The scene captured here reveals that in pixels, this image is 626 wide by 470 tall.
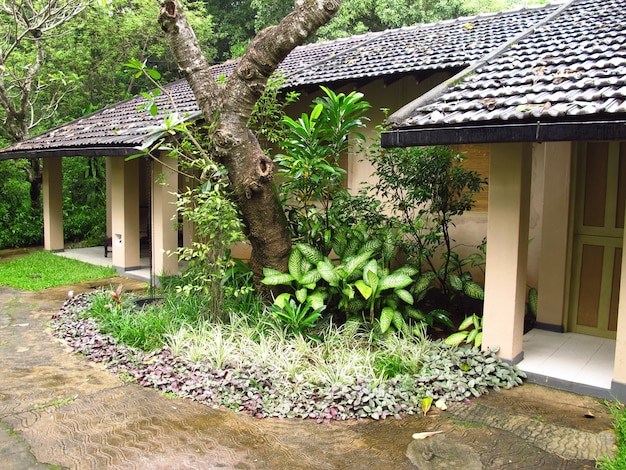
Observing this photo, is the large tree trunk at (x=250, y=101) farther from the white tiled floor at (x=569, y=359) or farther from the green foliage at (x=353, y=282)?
the white tiled floor at (x=569, y=359)

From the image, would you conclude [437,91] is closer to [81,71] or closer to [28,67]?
[28,67]

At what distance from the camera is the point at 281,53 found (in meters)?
5.86

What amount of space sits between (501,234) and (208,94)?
3617 millimetres

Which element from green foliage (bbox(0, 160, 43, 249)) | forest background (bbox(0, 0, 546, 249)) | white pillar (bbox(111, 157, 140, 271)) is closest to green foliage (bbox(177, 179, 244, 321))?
white pillar (bbox(111, 157, 140, 271))

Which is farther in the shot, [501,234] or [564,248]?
[564,248]

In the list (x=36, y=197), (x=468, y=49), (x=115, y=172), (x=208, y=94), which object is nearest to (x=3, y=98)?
(x=36, y=197)

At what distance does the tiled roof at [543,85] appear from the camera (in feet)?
14.6

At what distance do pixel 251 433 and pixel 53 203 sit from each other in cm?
1091

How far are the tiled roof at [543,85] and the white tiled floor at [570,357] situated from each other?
2.39 meters

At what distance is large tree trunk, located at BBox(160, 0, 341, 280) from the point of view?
5.75 meters

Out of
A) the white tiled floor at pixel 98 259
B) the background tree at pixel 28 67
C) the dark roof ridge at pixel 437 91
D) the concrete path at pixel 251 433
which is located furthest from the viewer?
the background tree at pixel 28 67

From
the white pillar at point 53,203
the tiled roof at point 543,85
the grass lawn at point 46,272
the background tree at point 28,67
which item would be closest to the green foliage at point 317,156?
the tiled roof at point 543,85

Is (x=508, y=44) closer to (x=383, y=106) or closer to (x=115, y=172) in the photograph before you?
(x=383, y=106)

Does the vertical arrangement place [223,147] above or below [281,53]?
below
